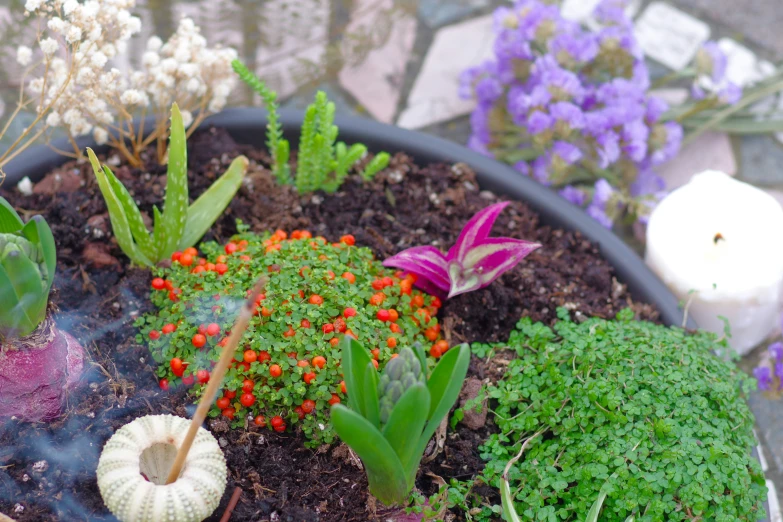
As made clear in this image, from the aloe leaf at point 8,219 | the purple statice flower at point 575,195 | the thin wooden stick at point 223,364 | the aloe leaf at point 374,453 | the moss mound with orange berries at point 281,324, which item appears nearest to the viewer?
the thin wooden stick at point 223,364

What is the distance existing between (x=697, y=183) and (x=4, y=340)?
1.53 m

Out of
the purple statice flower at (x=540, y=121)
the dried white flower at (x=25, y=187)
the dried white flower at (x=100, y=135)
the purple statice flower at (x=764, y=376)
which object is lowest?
the purple statice flower at (x=764, y=376)

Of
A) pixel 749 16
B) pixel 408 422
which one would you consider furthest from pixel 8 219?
pixel 749 16

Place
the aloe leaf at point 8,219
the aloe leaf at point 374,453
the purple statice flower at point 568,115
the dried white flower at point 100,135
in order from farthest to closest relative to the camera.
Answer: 1. the purple statice flower at point 568,115
2. the dried white flower at point 100,135
3. the aloe leaf at point 8,219
4. the aloe leaf at point 374,453

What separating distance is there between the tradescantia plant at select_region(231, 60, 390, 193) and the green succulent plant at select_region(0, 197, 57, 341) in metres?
0.58

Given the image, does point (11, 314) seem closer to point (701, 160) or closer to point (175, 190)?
point (175, 190)

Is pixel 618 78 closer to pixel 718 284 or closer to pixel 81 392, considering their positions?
pixel 718 284

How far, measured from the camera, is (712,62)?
2.28m

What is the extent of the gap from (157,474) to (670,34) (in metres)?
2.44

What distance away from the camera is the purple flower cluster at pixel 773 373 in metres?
1.87

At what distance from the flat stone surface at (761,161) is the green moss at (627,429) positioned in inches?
47.4

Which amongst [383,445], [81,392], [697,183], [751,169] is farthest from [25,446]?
[751,169]

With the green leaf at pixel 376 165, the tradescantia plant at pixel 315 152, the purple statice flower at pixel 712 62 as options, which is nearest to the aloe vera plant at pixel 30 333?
the tradescantia plant at pixel 315 152

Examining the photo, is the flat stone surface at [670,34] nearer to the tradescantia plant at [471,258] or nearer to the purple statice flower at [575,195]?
the purple statice flower at [575,195]
